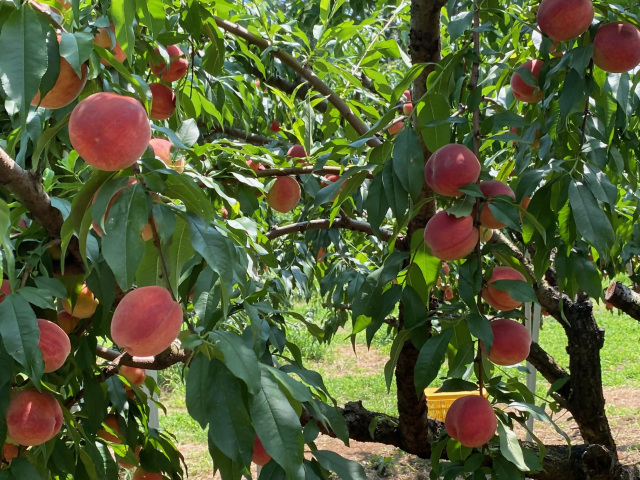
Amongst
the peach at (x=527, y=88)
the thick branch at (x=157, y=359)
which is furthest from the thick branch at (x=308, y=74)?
the thick branch at (x=157, y=359)

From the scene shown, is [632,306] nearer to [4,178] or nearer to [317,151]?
[317,151]

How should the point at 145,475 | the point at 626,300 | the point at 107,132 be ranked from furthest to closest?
the point at 626,300 → the point at 145,475 → the point at 107,132

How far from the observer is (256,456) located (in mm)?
918

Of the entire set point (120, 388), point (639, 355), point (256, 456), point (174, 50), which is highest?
point (174, 50)

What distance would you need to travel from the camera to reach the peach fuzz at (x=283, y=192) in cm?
165

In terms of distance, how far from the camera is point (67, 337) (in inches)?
36.5

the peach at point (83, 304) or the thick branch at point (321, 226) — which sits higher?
the peach at point (83, 304)

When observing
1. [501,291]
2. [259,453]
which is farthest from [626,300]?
[259,453]

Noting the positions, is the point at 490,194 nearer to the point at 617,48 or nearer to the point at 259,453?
the point at 617,48

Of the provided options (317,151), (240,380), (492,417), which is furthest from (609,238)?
(317,151)

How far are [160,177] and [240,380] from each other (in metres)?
0.23

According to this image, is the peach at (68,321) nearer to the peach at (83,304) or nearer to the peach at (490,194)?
the peach at (83,304)

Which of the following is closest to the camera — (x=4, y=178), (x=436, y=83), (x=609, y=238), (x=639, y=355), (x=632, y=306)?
(x=4, y=178)

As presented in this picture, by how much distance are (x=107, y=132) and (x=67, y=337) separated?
0.37 metres
